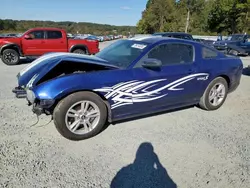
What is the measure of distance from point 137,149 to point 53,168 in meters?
1.15

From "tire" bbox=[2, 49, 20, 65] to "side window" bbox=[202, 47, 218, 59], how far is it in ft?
28.4

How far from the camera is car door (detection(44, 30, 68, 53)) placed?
32.6 feet

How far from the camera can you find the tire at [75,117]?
291 cm

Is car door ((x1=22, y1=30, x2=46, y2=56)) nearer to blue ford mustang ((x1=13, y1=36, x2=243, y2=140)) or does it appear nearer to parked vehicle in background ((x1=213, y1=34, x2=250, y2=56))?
blue ford mustang ((x1=13, y1=36, x2=243, y2=140))

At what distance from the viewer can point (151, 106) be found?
11.7 feet

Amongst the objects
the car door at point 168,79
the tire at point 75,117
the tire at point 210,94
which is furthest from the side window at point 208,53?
the tire at point 75,117

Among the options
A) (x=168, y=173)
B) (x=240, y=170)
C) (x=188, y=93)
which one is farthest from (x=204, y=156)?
(x=188, y=93)

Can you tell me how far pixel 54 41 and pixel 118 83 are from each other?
26.3 feet

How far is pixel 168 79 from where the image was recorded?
141 inches

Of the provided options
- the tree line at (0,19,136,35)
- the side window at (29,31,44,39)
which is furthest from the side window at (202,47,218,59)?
the tree line at (0,19,136,35)

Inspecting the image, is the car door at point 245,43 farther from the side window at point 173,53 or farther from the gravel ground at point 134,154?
the side window at point 173,53

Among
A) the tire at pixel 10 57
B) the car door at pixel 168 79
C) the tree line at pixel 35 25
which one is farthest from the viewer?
the tree line at pixel 35 25

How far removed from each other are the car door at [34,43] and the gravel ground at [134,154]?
6.41 m

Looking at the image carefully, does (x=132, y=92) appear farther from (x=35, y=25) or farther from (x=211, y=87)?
(x=35, y=25)
